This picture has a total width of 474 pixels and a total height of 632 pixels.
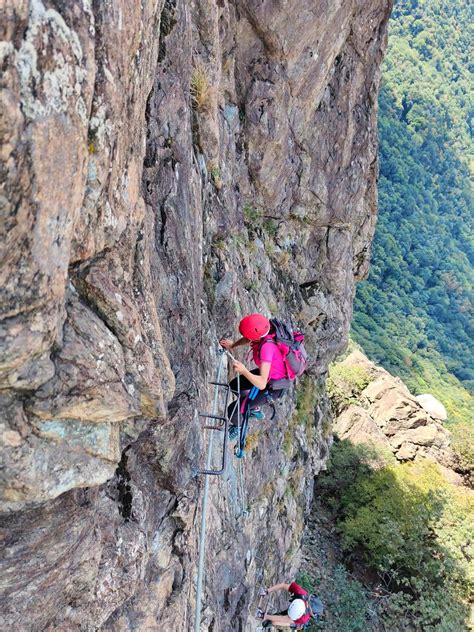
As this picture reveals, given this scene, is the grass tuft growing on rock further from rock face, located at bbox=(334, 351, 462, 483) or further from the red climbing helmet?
rock face, located at bbox=(334, 351, 462, 483)

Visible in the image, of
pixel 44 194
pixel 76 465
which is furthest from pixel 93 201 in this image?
pixel 76 465

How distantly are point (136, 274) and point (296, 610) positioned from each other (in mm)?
10280

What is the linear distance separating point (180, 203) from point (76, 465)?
3.63 m

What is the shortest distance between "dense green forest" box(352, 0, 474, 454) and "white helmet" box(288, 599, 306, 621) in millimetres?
51887

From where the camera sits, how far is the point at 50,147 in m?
2.99

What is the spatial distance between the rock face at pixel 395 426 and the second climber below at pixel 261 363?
21.0 metres

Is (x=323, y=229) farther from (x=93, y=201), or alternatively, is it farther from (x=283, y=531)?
(x=93, y=201)

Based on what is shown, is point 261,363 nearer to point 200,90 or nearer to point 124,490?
point 124,490

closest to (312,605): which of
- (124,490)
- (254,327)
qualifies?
(124,490)

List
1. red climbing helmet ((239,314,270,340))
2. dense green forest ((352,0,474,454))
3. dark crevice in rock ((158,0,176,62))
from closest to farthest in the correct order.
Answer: dark crevice in rock ((158,0,176,62))
red climbing helmet ((239,314,270,340))
dense green forest ((352,0,474,454))

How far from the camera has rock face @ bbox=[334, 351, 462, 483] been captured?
93.7 ft

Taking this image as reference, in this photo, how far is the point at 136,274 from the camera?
15.2ft

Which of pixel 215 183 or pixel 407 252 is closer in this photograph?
pixel 215 183

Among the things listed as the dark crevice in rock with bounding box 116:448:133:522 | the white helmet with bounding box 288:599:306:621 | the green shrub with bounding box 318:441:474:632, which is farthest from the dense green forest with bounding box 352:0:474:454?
the dark crevice in rock with bounding box 116:448:133:522
